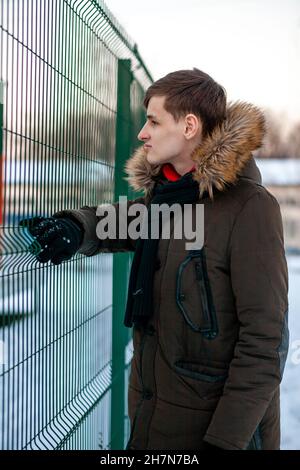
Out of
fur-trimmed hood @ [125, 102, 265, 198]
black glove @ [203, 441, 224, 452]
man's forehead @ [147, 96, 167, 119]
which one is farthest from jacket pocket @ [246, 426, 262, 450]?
man's forehead @ [147, 96, 167, 119]

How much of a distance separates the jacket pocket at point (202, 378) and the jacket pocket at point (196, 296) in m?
0.11

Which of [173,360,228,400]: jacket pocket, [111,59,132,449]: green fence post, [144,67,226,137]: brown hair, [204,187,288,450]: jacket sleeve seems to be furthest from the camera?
[111,59,132,449]: green fence post

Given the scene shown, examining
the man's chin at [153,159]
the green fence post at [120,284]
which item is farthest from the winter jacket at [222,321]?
the green fence post at [120,284]

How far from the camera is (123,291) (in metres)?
4.15

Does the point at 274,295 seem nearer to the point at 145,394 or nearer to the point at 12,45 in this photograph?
the point at 145,394

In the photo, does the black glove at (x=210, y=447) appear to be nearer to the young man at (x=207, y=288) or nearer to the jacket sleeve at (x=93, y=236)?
the young man at (x=207, y=288)

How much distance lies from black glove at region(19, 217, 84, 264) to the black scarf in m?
0.24

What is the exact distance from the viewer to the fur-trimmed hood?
2158 mm

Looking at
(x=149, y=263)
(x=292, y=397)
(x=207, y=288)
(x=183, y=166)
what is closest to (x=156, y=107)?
(x=183, y=166)

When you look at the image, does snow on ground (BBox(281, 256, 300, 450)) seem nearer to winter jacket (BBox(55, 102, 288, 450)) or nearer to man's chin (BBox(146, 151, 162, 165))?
winter jacket (BBox(55, 102, 288, 450))

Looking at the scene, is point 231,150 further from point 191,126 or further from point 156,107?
point 156,107

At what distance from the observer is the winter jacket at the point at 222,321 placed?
2020mm
